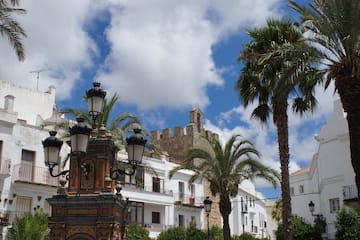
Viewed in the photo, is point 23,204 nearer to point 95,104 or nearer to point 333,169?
point 333,169

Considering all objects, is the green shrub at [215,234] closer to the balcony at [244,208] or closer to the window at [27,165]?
the window at [27,165]

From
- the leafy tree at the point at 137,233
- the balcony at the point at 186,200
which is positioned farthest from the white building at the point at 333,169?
the leafy tree at the point at 137,233

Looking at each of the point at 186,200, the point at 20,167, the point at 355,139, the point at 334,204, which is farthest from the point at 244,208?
the point at 355,139

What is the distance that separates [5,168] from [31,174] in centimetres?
188

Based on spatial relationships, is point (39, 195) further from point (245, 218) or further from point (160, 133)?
point (245, 218)

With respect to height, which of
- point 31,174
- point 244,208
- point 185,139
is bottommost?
point 244,208

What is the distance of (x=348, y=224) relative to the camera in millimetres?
27688

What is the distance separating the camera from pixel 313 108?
799 inches

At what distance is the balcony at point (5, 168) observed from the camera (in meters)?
28.3

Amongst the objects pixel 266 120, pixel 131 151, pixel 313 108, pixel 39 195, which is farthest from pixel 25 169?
pixel 131 151

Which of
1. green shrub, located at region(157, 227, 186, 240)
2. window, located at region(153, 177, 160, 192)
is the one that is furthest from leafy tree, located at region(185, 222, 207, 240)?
window, located at region(153, 177, 160, 192)

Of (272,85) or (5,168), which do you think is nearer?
(272,85)

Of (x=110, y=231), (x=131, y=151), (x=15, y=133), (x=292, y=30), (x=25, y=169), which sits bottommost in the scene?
(x=110, y=231)

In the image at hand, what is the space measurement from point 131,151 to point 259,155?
16.2 m
